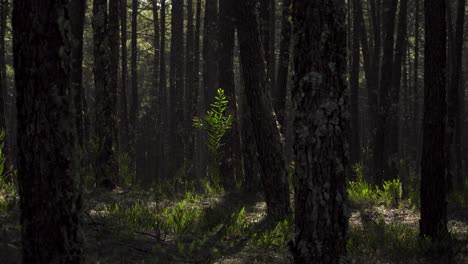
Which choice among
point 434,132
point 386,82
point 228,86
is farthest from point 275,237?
point 386,82

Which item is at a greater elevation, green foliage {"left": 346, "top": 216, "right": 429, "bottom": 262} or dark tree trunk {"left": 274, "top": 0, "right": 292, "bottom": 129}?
dark tree trunk {"left": 274, "top": 0, "right": 292, "bottom": 129}

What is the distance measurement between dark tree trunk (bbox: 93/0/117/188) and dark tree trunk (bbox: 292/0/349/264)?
5.93 metres

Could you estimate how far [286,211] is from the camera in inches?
325

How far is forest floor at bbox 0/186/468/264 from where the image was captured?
601cm

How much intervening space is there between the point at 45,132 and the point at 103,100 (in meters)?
6.16

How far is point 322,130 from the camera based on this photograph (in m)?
4.36

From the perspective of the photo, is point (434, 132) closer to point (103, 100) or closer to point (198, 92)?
point (103, 100)

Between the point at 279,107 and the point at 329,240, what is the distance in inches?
273

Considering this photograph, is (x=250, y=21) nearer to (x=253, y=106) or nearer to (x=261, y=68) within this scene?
(x=261, y=68)

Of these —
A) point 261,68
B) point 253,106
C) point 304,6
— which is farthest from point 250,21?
point 304,6

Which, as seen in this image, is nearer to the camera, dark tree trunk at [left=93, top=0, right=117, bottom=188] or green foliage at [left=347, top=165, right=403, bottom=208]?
dark tree trunk at [left=93, top=0, right=117, bottom=188]

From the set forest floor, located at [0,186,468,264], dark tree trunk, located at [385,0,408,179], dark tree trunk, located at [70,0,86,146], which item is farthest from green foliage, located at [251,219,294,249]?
dark tree trunk, located at [385,0,408,179]

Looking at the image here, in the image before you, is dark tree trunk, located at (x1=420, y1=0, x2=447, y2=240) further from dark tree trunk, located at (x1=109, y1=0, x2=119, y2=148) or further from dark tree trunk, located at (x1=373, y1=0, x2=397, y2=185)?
dark tree trunk, located at (x1=373, y1=0, x2=397, y2=185)

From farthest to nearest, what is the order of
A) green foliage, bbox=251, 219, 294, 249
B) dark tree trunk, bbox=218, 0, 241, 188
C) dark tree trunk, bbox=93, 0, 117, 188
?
dark tree trunk, bbox=218, 0, 241, 188 < dark tree trunk, bbox=93, 0, 117, 188 < green foliage, bbox=251, 219, 294, 249
